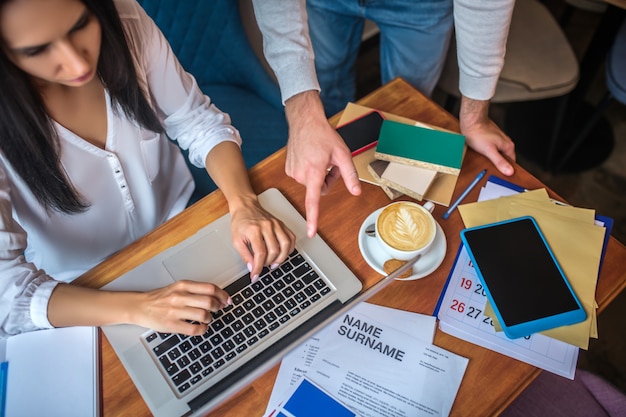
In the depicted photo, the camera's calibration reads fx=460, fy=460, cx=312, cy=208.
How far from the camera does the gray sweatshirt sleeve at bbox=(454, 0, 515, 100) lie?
0.93 m

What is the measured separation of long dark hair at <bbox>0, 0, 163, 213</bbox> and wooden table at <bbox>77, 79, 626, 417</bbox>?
17cm

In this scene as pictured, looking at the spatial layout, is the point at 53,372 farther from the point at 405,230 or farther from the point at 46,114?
the point at 405,230

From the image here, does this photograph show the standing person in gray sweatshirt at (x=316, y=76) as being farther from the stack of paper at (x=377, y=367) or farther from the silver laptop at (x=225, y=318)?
the stack of paper at (x=377, y=367)

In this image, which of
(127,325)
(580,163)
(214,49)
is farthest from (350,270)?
(580,163)

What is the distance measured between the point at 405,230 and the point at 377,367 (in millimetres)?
237

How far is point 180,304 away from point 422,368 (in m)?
0.41

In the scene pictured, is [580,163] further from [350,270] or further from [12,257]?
[12,257]

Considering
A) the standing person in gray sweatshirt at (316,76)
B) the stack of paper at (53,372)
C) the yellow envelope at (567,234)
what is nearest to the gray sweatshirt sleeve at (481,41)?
the standing person in gray sweatshirt at (316,76)

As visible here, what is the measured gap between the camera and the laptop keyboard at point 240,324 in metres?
0.74

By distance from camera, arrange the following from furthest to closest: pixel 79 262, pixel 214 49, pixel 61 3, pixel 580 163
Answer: pixel 580 163, pixel 214 49, pixel 79 262, pixel 61 3

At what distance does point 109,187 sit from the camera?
3.17 ft

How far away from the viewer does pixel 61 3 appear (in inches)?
26.0

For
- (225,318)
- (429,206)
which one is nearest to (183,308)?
(225,318)

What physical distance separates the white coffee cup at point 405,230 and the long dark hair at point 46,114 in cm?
53
